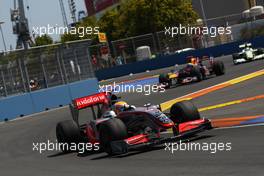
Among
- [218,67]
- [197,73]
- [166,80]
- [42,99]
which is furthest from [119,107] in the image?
A: [42,99]

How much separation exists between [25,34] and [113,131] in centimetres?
5596

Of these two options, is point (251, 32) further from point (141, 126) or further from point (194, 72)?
point (141, 126)

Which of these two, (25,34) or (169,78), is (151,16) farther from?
(169,78)

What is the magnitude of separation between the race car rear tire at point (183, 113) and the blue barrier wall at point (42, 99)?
658 inches

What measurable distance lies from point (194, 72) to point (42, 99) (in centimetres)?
777

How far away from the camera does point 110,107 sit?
12820mm

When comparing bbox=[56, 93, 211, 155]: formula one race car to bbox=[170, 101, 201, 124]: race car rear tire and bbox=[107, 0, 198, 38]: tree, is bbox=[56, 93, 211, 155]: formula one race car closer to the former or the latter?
bbox=[170, 101, 201, 124]: race car rear tire

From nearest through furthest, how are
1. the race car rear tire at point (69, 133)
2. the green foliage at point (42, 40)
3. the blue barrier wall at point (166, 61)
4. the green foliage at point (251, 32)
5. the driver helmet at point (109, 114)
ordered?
the driver helmet at point (109, 114), the race car rear tire at point (69, 133), the blue barrier wall at point (166, 61), the green foliage at point (251, 32), the green foliage at point (42, 40)

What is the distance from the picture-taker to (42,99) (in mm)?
29453

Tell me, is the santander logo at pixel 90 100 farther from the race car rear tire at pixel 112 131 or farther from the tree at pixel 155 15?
the tree at pixel 155 15

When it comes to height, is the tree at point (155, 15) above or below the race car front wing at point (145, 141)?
above

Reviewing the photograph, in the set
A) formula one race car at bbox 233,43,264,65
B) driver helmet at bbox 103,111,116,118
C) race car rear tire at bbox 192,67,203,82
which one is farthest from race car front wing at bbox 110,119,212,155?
formula one race car at bbox 233,43,264,65

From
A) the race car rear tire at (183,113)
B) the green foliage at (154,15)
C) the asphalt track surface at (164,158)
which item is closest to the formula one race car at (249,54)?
the asphalt track surface at (164,158)

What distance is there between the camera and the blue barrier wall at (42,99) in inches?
1087
